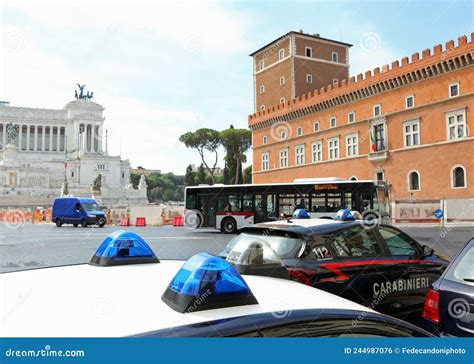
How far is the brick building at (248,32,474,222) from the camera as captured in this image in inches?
1070

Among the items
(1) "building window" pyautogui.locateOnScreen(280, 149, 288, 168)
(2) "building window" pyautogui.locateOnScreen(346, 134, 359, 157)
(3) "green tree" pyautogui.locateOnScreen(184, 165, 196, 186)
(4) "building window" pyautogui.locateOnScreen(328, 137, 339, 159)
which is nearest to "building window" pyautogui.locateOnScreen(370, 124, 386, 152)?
(2) "building window" pyautogui.locateOnScreen(346, 134, 359, 157)

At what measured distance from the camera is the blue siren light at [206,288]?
118 cm

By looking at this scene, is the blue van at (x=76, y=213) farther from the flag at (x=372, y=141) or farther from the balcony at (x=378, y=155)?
the flag at (x=372, y=141)

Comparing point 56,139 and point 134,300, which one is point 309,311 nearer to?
point 134,300

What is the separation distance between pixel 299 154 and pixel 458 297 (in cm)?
3937

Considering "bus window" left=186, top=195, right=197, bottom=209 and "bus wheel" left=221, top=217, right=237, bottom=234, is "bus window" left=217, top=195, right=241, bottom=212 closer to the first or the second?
"bus wheel" left=221, top=217, right=237, bottom=234

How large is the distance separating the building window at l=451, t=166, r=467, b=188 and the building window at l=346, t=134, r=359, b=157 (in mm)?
8895

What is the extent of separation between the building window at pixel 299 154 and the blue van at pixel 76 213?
21.7 metres

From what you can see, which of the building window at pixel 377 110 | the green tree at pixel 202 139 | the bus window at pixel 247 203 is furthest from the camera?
the green tree at pixel 202 139

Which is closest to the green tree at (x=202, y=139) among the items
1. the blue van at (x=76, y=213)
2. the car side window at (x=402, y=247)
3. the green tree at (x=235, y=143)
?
the green tree at (x=235, y=143)

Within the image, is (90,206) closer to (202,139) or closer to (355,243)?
(355,243)

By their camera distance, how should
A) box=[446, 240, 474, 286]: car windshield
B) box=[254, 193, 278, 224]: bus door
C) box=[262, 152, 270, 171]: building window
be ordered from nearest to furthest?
1. box=[446, 240, 474, 286]: car windshield
2. box=[254, 193, 278, 224]: bus door
3. box=[262, 152, 270, 171]: building window

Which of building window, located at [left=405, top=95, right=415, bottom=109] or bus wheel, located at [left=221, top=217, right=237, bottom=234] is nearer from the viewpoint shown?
bus wheel, located at [left=221, top=217, right=237, bottom=234]

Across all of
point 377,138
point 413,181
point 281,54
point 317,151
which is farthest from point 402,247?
point 281,54
